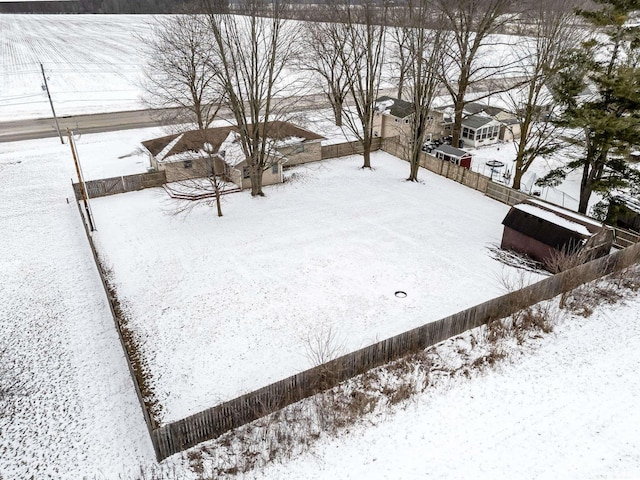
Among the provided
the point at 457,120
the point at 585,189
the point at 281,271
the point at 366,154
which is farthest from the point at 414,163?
the point at 281,271

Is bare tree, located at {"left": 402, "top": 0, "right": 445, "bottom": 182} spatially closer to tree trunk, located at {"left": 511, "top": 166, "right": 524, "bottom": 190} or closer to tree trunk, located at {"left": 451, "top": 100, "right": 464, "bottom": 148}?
tree trunk, located at {"left": 451, "top": 100, "right": 464, "bottom": 148}

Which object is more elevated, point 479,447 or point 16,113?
point 16,113

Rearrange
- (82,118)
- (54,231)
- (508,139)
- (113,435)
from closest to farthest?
1. (113,435)
2. (54,231)
3. (508,139)
4. (82,118)

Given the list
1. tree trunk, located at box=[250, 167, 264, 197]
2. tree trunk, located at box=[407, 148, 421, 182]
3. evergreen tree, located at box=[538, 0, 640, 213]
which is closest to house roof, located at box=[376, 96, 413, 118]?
tree trunk, located at box=[407, 148, 421, 182]

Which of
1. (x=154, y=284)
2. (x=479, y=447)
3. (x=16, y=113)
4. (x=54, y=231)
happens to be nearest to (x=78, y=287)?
(x=154, y=284)

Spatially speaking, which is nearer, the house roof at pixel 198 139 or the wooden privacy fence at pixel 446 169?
the wooden privacy fence at pixel 446 169

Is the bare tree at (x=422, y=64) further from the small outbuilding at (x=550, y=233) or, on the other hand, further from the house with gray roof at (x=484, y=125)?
the house with gray roof at (x=484, y=125)

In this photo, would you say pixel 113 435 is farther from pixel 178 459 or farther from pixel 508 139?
pixel 508 139

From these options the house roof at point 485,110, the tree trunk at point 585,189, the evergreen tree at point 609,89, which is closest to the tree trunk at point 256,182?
the evergreen tree at point 609,89
